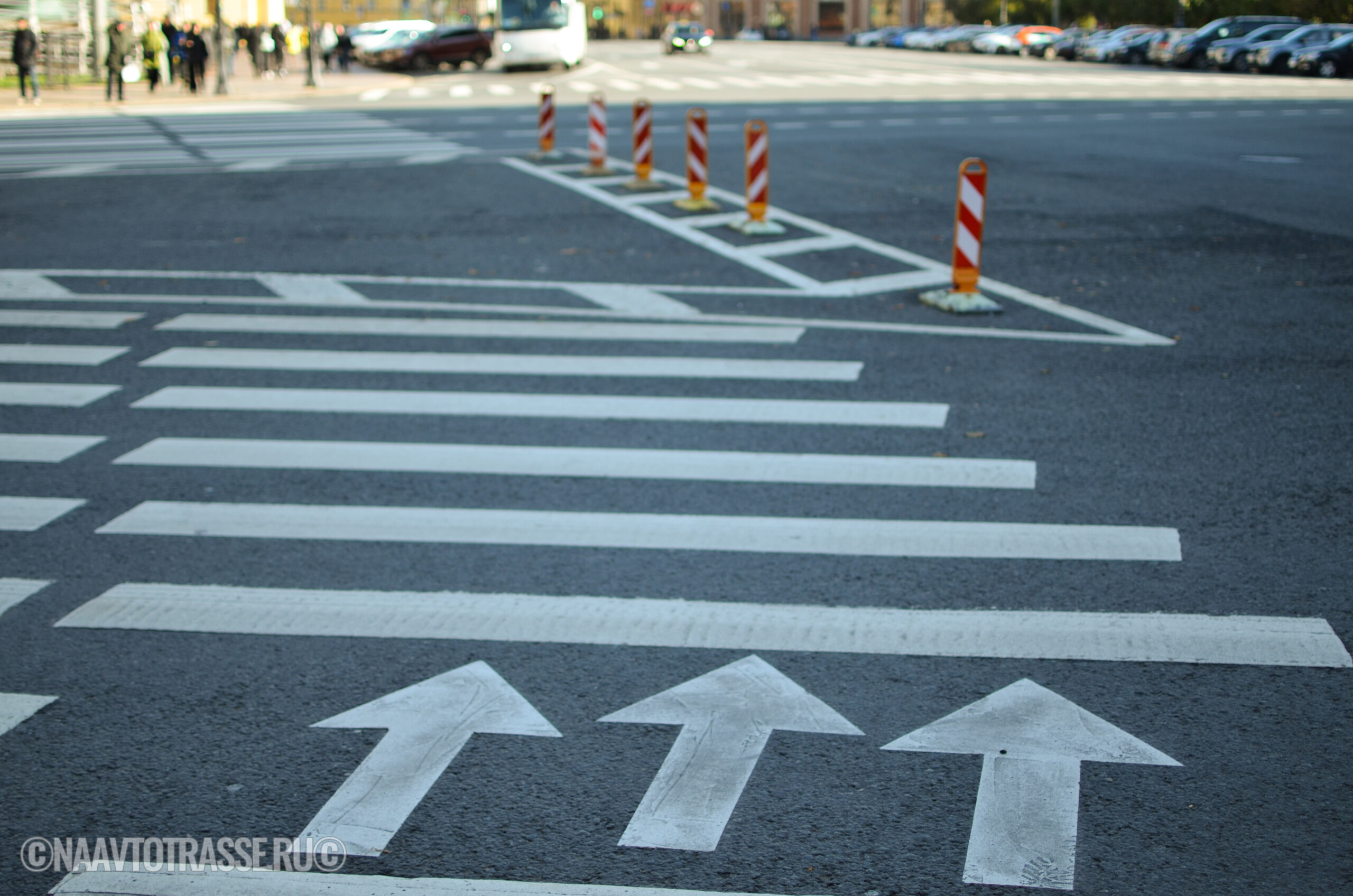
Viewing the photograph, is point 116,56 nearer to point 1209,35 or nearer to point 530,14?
point 530,14

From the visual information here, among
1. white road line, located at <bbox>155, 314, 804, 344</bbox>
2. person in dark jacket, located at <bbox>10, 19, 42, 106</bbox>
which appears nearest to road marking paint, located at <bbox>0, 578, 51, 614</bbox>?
white road line, located at <bbox>155, 314, 804, 344</bbox>

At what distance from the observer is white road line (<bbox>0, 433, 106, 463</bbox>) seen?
6.98 metres

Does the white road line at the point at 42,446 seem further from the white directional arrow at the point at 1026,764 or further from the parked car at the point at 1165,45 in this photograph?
the parked car at the point at 1165,45

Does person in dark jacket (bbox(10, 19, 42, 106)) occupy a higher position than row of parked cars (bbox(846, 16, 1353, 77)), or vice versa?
row of parked cars (bbox(846, 16, 1353, 77))

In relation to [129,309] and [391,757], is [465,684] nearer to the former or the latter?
[391,757]

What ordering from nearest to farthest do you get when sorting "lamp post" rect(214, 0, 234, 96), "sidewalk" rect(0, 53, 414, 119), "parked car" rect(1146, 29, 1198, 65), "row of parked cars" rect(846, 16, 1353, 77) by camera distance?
"sidewalk" rect(0, 53, 414, 119) → "lamp post" rect(214, 0, 234, 96) → "row of parked cars" rect(846, 16, 1353, 77) → "parked car" rect(1146, 29, 1198, 65)

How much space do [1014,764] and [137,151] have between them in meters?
20.9

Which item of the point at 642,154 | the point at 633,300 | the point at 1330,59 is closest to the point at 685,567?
the point at 633,300

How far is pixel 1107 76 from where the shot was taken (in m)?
44.5

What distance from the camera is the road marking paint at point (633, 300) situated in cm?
1061

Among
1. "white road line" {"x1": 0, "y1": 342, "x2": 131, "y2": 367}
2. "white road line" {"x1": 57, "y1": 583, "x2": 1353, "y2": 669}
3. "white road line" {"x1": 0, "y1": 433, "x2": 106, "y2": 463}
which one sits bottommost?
"white road line" {"x1": 57, "y1": 583, "x2": 1353, "y2": 669}

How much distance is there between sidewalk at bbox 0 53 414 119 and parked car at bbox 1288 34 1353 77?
96.5 ft

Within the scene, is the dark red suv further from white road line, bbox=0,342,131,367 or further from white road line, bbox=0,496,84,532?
white road line, bbox=0,496,84,532

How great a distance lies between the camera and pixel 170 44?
129 ft
